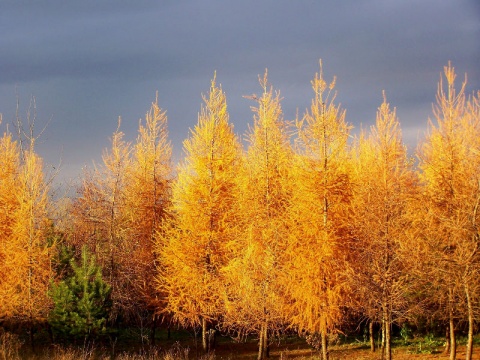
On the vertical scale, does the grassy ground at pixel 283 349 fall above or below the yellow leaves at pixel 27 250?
below

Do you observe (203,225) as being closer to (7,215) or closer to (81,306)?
(81,306)

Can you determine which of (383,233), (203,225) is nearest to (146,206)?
(203,225)

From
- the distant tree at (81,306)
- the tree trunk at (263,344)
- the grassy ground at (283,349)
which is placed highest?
the distant tree at (81,306)

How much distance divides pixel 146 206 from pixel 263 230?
839 centimetres

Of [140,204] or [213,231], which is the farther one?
[140,204]

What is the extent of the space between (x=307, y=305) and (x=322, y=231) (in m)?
2.50

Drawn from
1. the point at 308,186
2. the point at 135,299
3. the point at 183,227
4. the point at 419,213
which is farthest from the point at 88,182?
the point at 419,213

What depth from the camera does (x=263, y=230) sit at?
19.3m

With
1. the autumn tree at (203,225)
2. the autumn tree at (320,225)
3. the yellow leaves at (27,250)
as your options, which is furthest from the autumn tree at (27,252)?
the autumn tree at (320,225)

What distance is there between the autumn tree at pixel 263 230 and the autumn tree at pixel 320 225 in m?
1.08

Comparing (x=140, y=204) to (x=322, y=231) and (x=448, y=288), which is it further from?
(x=448, y=288)

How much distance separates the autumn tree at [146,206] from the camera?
2453 cm

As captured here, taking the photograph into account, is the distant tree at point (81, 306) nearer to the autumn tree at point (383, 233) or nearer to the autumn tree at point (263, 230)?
the autumn tree at point (263, 230)

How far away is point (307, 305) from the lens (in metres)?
16.9
